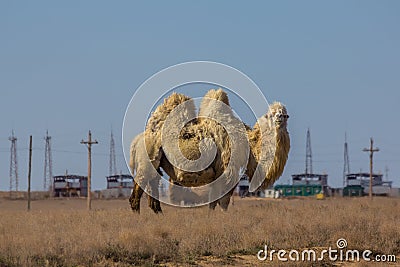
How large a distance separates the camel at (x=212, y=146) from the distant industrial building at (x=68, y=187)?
72.5m

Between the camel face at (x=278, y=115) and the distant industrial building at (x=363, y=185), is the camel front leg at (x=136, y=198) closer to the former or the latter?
the camel face at (x=278, y=115)

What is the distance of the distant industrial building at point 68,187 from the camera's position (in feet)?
311

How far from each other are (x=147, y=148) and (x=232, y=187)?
3.18 meters

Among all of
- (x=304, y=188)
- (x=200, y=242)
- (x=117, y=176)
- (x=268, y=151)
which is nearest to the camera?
(x=200, y=242)

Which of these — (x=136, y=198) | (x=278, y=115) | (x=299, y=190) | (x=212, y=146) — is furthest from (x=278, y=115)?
(x=299, y=190)

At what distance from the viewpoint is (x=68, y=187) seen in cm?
9550

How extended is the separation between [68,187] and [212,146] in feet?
251

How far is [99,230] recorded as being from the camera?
53.9 ft

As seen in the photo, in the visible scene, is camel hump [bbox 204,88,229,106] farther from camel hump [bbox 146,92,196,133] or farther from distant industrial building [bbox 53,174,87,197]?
distant industrial building [bbox 53,174,87,197]

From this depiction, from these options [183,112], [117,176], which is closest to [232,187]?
[183,112]

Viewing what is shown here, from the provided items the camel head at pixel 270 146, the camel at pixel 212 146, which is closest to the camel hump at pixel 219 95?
the camel at pixel 212 146

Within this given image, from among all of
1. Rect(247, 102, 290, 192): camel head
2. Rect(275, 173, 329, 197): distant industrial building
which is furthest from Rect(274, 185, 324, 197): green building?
Rect(247, 102, 290, 192): camel head

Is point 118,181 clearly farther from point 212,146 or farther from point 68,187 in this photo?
point 212,146

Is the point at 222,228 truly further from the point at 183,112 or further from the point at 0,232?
→ the point at 183,112
